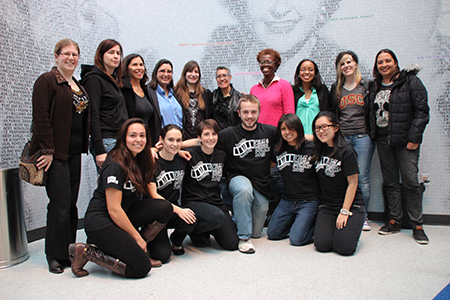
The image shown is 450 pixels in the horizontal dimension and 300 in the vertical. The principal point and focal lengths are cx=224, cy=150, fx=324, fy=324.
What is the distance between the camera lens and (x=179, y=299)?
1.70m

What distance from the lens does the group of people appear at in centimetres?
206

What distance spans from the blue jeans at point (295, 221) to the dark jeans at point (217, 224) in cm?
41

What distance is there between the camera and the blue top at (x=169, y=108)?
2812mm

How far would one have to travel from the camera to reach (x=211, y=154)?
2.65 metres

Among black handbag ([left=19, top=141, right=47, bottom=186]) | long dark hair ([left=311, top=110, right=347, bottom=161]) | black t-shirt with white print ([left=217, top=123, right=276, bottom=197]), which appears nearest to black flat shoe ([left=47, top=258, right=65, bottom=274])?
black handbag ([left=19, top=141, right=47, bottom=186])

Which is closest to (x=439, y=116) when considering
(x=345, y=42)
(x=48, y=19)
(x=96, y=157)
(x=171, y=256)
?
(x=345, y=42)

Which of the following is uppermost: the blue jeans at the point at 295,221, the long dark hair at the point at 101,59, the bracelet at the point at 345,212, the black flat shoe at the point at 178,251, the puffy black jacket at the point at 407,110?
the long dark hair at the point at 101,59

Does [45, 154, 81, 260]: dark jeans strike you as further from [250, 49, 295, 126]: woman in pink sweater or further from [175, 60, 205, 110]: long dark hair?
[250, 49, 295, 126]: woman in pink sweater

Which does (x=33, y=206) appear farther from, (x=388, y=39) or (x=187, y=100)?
(x=388, y=39)

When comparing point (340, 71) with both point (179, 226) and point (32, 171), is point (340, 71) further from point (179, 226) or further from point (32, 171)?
point (32, 171)

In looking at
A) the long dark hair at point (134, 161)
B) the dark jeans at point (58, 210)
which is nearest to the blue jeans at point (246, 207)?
the long dark hair at point (134, 161)

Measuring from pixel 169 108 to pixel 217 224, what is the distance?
3.63ft

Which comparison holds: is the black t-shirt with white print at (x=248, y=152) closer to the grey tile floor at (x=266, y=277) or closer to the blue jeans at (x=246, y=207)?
the blue jeans at (x=246, y=207)

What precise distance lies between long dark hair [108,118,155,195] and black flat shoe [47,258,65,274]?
691 millimetres
